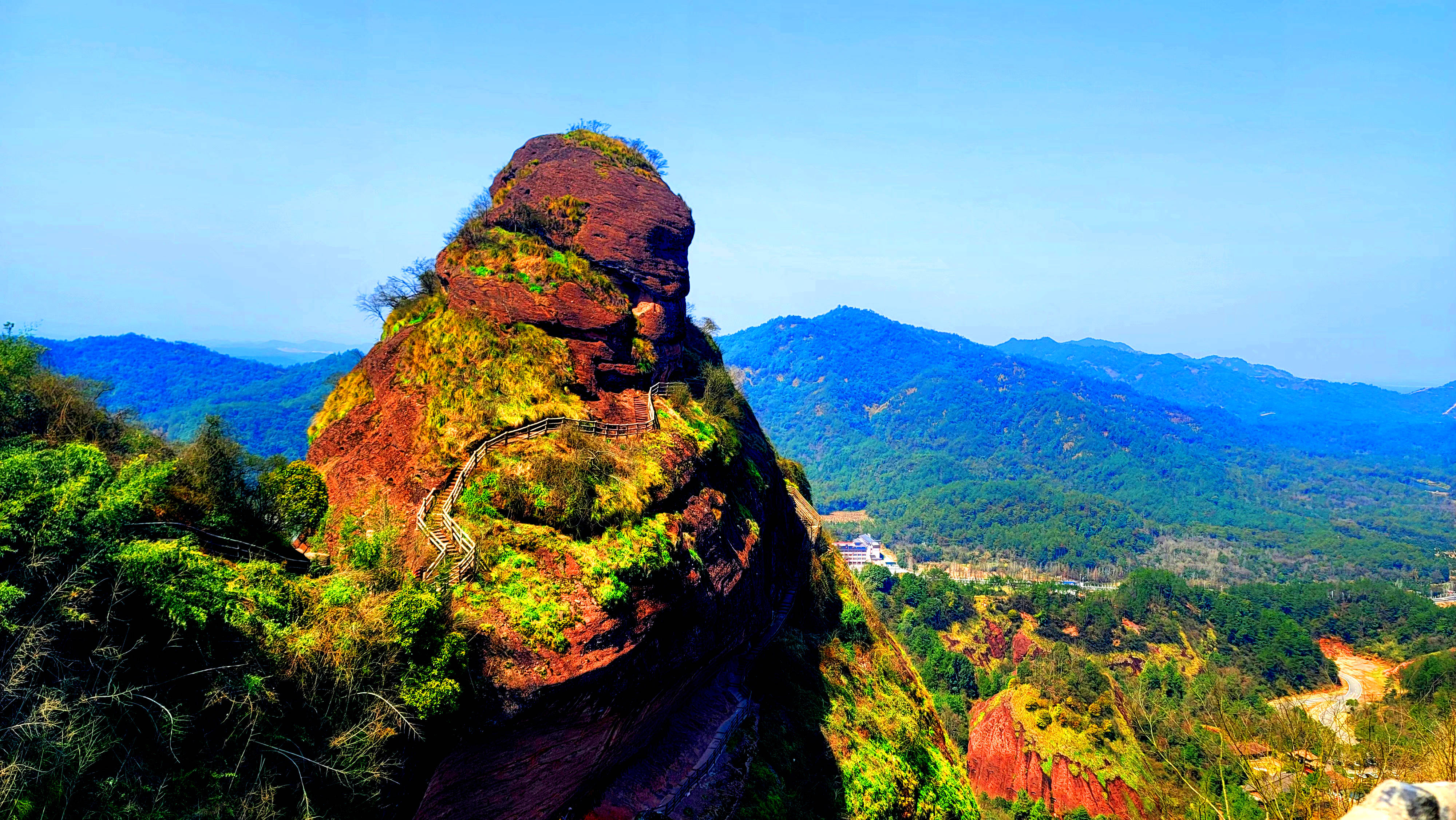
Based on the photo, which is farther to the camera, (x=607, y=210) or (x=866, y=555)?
(x=866, y=555)

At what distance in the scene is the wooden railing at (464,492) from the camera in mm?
13852

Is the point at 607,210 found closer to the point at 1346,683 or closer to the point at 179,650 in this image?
the point at 179,650

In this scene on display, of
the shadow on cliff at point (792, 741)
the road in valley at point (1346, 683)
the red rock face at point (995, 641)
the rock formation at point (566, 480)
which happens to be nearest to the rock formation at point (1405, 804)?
the rock formation at point (566, 480)

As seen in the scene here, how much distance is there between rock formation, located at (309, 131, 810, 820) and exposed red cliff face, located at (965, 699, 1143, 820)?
30100mm

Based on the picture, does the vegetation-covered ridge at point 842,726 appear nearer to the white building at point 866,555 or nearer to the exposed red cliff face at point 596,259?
the exposed red cliff face at point 596,259

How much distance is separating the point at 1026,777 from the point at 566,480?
43.8 metres

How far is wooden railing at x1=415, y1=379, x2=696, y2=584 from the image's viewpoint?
45.4ft

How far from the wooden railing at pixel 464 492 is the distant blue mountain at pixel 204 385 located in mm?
106789

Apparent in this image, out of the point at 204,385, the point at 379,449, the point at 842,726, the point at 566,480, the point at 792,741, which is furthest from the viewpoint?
the point at 204,385

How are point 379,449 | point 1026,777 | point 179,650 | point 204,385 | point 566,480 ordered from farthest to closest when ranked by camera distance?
point 204,385
point 1026,777
point 379,449
point 566,480
point 179,650

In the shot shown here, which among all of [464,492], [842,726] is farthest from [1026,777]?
[464,492]

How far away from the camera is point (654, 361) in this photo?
2286cm

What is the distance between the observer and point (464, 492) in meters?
15.5

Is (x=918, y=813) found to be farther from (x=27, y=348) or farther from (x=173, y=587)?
(x=27, y=348)
